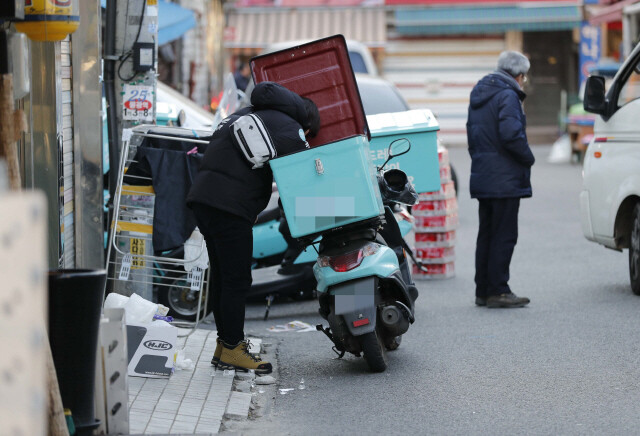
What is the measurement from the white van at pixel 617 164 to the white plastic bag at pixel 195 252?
3.67 m

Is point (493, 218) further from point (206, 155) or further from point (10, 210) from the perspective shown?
point (10, 210)

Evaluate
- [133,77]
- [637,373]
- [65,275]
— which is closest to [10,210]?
Answer: [65,275]

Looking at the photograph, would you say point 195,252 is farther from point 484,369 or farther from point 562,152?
point 562,152

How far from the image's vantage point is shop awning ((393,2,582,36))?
32312 mm

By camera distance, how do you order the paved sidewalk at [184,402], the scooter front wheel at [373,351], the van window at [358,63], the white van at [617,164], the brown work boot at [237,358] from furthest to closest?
1. the van window at [358,63]
2. the white van at [617,164]
3. the brown work boot at [237,358]
4. the scooter front wheel at [373,351]
5. the paved sidewalk at [184,402]

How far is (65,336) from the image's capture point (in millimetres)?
4617

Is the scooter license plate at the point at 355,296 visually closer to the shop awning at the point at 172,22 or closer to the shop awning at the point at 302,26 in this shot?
the shop awning at the point at 172,22

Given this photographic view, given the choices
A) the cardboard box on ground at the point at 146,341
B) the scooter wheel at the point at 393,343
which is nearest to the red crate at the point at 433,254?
the scooter wheel at the point at 393,343

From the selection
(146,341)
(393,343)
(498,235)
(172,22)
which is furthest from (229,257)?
(172,22)

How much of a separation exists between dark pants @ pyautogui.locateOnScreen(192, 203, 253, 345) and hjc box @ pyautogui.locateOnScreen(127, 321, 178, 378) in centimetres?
36

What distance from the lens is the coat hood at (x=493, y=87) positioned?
880cm

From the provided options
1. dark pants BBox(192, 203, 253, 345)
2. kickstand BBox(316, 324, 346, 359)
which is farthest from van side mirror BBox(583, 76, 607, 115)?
dark pants BBox(192, 203, 253, 345)

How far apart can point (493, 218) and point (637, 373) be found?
2733 mm

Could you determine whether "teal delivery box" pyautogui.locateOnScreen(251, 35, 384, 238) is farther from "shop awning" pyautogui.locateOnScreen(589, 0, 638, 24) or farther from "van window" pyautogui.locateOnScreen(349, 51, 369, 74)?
"shop awning" pyautogui.locateOnScreen(589, 0, 638, 24)
